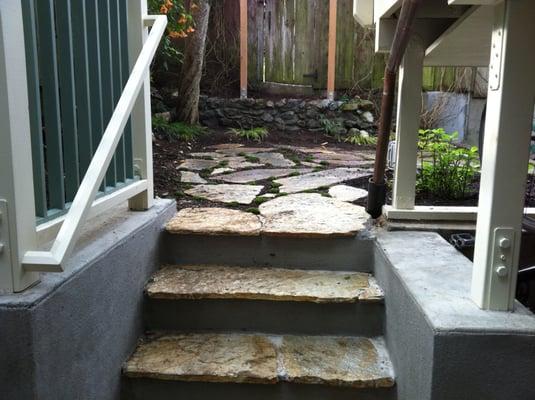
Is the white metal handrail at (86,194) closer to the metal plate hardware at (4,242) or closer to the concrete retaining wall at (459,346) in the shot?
the metal plate hardware at (4,242)

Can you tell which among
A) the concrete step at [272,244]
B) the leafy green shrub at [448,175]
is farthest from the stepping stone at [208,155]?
the concrete step at [272,244]

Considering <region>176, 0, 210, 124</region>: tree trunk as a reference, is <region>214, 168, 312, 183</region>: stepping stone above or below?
below

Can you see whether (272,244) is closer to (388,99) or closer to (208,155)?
(388,99)

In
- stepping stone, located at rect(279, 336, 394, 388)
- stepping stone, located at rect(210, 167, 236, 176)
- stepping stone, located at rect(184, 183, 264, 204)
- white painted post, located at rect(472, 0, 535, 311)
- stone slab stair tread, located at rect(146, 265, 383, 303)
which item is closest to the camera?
white painted post, located at rect(472, 0, 535, 311)

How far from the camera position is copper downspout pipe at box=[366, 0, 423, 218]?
5.63 ft

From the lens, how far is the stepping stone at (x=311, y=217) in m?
2.12

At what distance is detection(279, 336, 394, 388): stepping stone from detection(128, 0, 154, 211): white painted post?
0.84 meters

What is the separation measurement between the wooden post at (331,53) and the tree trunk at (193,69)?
157 cm

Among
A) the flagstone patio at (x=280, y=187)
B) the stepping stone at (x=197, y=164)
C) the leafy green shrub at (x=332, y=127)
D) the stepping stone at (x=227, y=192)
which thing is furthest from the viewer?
the leafy green shrub at (x=332, y=127)

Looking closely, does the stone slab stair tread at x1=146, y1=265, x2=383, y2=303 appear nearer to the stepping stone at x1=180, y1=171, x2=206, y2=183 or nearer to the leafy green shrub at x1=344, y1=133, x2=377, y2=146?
the stepping stone at x1=180, y1=171, x2=206, y2=183

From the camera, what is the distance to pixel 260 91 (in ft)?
22.2

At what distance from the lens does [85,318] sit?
1.42m

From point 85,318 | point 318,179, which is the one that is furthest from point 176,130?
point 85,318

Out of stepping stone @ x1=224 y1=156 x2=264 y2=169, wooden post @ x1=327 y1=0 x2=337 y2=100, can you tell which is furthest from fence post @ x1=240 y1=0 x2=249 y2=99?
stepping stone @ x1=224 y1=156 x2=264 y2=169
